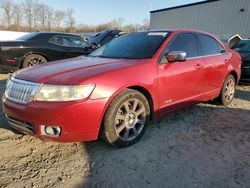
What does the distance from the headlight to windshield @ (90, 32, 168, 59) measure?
1238 mm

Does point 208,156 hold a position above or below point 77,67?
below

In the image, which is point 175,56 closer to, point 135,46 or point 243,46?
point 135,46

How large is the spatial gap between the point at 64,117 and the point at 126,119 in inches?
35.1

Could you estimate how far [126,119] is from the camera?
3.52 metres

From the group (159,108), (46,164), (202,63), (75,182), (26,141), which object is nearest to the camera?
(75,182)

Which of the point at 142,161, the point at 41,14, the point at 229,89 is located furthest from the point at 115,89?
the point at 41,14

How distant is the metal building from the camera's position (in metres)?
22.0

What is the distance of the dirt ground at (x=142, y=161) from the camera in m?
2.78

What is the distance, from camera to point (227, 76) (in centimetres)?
548

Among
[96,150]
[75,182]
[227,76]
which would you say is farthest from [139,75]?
[227,76]

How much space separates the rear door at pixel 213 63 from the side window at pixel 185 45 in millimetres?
235

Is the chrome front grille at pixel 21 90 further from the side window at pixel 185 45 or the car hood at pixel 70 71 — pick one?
the side window at pixel 185 45

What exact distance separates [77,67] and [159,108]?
1.30 m

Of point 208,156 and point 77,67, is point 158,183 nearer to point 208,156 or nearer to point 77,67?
point 208,156
